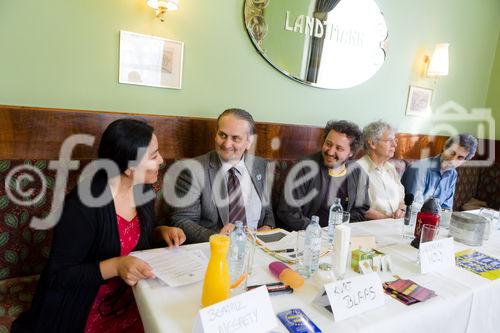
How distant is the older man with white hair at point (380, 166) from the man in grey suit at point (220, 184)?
2.82 feet

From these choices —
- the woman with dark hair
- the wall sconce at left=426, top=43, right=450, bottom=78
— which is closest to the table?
the woman with dark hair

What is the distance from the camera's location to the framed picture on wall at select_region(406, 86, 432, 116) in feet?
10.8

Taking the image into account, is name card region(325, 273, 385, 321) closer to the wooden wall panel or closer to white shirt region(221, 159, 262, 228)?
white shirt region(221, 159, 262, 228)

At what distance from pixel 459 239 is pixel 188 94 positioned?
5.51 feet

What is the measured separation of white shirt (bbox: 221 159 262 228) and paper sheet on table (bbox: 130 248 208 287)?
Answer: 0.64 meters

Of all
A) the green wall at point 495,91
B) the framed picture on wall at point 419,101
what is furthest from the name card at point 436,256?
the green wall at point 495,91

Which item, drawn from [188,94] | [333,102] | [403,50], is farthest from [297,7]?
[403,50]

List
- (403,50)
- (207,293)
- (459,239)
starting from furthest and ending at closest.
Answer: (403,50) < (459,239) < (207,293)

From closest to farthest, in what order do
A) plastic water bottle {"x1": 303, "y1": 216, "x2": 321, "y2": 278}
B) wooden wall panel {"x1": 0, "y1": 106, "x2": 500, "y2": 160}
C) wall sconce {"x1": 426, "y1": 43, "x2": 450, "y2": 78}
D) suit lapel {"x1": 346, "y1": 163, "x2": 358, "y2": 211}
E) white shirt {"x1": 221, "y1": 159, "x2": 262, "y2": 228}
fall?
plastic water bottle {"x1": 303, "y1": 216, "x2": 321, "y2": 278} → wooden wall panel {"x1": 0, "y1": 106, "x2": 500, "y2": 160} → white shirt {"x1": 221, "y1": 159, "x2": 262, "y2": 228} → suit lapel {"x1": 346, "y1": 163, "x2": 358, "y2": 211} → wall sconce {"x1": 426, "y1": 43, "x2": 450, "y2": 78}

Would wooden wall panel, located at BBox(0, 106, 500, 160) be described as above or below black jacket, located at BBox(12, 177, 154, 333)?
above

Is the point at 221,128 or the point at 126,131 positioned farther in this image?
the point at 221,128

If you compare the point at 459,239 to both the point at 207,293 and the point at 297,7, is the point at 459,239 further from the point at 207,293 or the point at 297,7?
the point at 297,7

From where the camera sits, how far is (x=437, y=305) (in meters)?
1.04

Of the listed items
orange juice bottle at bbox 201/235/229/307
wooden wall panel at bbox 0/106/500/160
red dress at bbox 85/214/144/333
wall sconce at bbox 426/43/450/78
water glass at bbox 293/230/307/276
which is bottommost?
red dress at bbox 85/214/144/333
